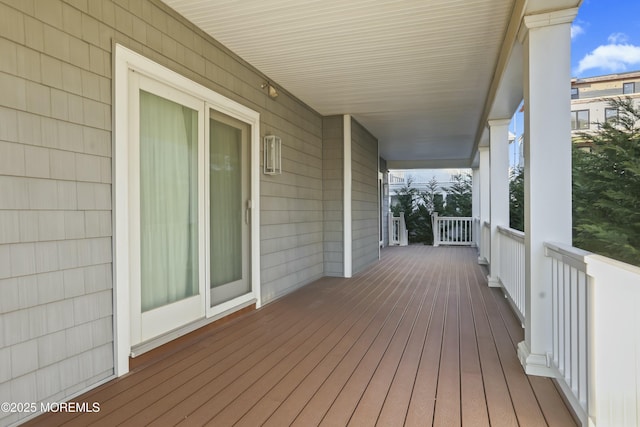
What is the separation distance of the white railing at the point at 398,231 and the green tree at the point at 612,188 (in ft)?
24.8

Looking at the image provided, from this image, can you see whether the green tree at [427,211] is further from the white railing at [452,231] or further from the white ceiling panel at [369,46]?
the white ceiling panel at [369,46]

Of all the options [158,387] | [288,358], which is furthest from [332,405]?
[158,387]

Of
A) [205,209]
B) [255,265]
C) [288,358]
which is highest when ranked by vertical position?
[205,209]

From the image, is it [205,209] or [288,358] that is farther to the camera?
[205,209]

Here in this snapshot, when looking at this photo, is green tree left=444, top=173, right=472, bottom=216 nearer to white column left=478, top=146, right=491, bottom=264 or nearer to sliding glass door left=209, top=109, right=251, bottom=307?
white column left=478, top=146, right=491, bottom=264

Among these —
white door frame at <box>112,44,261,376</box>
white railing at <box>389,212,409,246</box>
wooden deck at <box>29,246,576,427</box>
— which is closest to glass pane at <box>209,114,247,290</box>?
wooden deck at <box>29,246,576,427</box>

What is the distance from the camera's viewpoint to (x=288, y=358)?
2.74m

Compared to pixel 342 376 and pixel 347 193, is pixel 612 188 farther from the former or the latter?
pixel 342 376

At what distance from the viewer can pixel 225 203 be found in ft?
12.0

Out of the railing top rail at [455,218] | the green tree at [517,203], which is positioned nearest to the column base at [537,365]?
the green tree at [517,203]

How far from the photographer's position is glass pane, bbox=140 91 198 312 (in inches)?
106

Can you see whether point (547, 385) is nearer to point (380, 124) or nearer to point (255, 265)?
point (255, 265)

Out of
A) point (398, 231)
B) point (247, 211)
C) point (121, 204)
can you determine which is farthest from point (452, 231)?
point (121, 204)

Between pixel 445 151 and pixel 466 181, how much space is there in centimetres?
340
